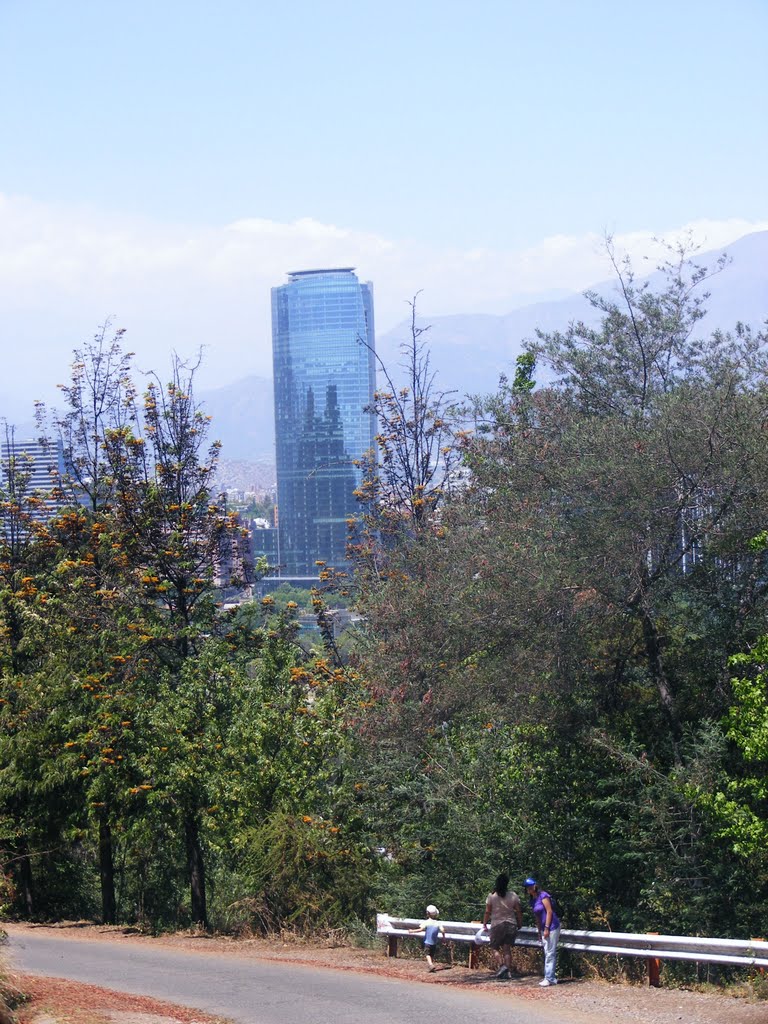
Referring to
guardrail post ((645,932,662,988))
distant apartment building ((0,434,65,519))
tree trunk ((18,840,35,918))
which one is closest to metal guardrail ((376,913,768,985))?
guardrail post ((645,932,662,988))

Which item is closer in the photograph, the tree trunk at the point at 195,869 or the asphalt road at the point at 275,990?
the asphalt road at the point at 275,990

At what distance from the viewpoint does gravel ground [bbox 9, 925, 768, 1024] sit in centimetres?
1030

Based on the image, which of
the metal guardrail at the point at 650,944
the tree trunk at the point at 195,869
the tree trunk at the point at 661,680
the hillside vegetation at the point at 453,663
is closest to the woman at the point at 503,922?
the metal guardrail at the point at 650,944

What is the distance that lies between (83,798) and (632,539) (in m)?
12.5

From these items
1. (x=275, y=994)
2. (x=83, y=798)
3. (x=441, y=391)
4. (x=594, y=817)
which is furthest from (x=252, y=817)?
(x=441, y=391)

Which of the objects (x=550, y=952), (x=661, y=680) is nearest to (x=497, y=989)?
(x=550, y=952)

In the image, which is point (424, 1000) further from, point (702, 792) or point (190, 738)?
point (190, 738)

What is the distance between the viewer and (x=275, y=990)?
41.1ft

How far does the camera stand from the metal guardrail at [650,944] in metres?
11.0

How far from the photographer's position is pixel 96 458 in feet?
88.4

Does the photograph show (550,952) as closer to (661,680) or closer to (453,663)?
(661,680)

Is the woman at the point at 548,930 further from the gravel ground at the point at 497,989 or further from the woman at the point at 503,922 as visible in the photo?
the woman at the point at 503,922

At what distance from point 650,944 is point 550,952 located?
1.11 m

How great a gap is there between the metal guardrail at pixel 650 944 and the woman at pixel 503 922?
23 centimetres
